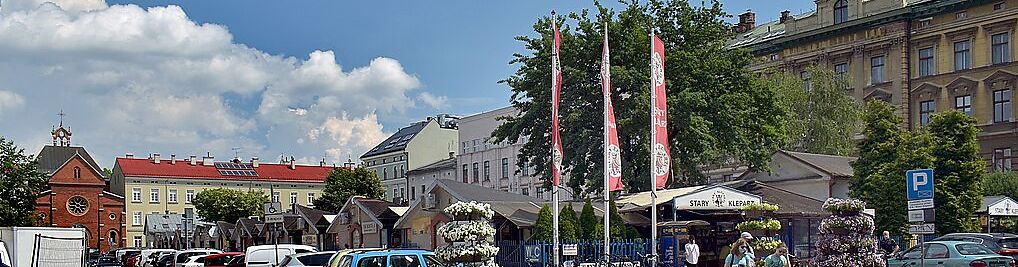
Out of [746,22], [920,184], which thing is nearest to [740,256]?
[920,184]

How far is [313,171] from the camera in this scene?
132 metres

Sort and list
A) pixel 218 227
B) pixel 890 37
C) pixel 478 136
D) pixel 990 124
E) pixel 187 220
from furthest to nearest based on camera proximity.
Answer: pixel 478 136, pixel 218 227, pixel 890 37, pixel 990 124, pixel 187 220

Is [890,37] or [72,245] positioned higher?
[890,37]

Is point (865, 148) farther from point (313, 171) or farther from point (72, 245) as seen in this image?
point (313, 171)

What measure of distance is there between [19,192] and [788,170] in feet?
113

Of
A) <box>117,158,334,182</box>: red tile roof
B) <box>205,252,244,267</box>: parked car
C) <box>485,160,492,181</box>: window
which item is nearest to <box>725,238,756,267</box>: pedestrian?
<box>205,252,244,267</box>: parked car

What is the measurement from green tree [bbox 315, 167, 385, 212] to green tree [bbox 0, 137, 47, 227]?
21.1 metres

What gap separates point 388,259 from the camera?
2564 centimetres

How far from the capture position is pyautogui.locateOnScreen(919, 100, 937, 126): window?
65.8 m

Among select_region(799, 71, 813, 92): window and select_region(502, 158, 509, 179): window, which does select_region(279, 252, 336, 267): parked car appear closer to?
select_region(799, 71, 813, 92): window

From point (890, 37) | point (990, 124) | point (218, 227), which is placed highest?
point (890, 37)

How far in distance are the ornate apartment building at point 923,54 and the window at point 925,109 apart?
0.19ft

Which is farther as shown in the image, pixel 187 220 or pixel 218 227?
pixel 218 227

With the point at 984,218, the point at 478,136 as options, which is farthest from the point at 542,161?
the point at 478,136
